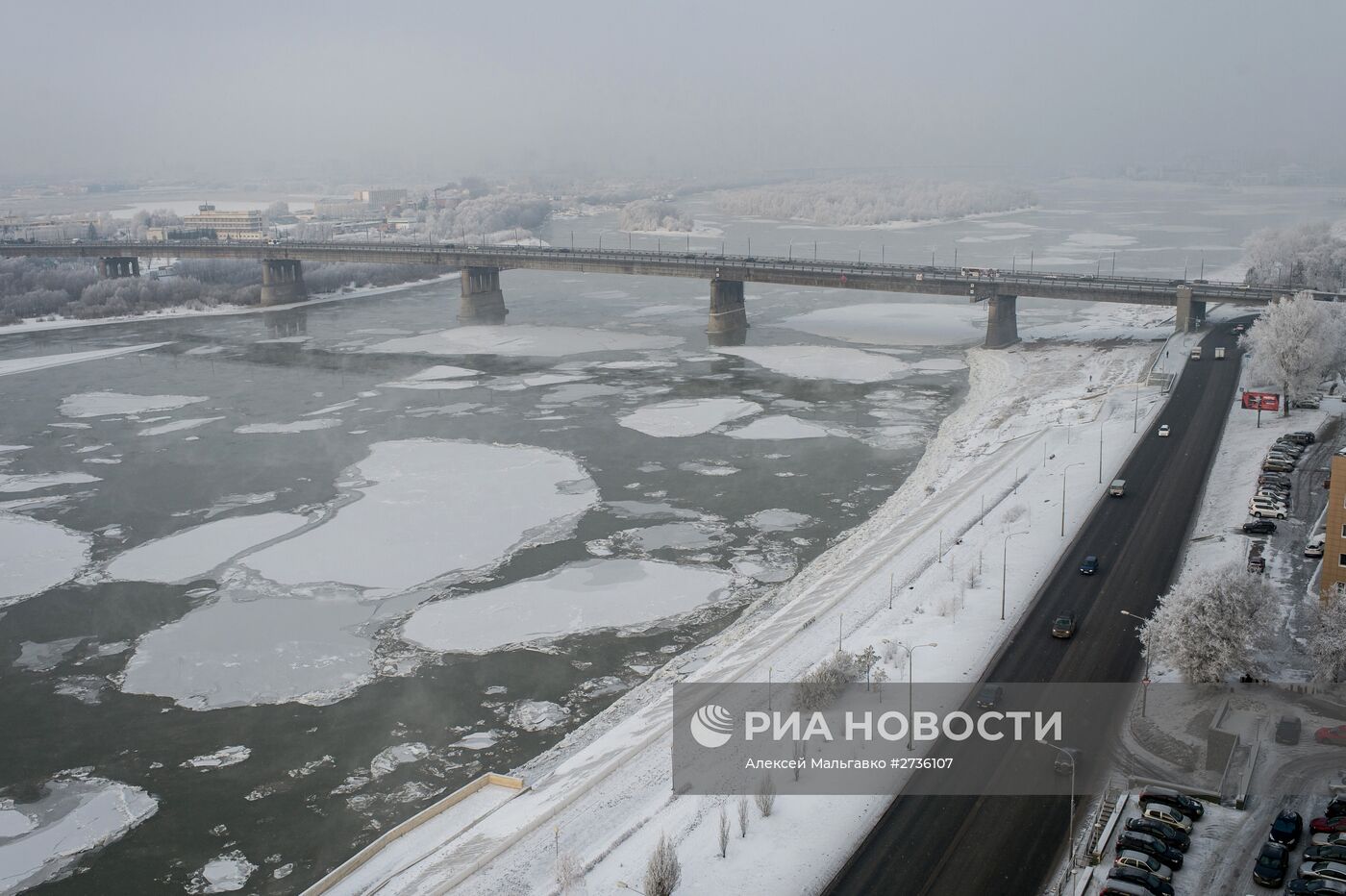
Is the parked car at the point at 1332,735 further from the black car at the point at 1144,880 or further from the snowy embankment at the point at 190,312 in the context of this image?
the snowy embankment at the point at 190,312

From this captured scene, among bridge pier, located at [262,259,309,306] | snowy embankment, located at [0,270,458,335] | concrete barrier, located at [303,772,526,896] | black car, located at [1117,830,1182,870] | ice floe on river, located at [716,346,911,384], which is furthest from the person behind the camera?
bridge pier, located at [262,259,309,306]

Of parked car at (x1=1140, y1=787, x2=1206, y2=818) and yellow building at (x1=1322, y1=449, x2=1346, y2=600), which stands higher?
yellow building at (x1=1322, y1=449, x2=1346, y2=600)

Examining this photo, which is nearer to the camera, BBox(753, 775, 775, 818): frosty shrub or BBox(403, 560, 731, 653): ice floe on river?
BBox(753, 775, 775, 818): frosty shrub

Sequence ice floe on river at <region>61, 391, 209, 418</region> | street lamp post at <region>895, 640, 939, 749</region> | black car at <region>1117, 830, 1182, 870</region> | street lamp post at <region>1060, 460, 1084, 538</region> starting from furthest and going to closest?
ice floe on river at <region>61, 391, 209, 418</region>, street lamp post at <region>1060, 460, 1084, 538</region>, street lamp post at <region>895, 640, 939, 749</region>, black car at <region>1117, 830, 1182, 870</region>

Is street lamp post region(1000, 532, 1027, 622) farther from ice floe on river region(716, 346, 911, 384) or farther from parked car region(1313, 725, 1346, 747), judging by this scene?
ice floe on river region(716, 346, 911, 384)

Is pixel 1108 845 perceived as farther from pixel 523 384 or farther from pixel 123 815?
pixel 523 384

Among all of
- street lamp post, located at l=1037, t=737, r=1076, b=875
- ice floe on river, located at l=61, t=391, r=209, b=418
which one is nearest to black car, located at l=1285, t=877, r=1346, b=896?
street lamp post, located at l=1037, t=737, r=1076, b=875

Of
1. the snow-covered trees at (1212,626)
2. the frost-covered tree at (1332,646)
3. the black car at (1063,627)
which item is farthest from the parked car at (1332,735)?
the black car at (1063,627)

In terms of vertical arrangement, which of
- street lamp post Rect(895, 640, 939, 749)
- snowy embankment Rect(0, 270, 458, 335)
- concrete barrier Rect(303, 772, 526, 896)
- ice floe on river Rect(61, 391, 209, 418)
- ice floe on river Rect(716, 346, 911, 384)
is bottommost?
concrete barrier Rect(303, 772, 526, 896)
